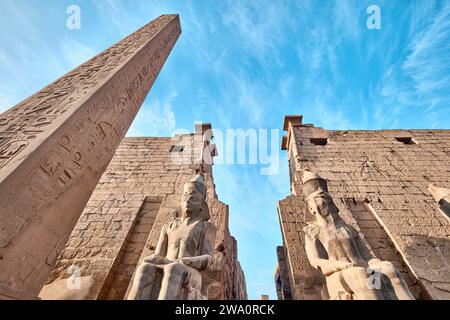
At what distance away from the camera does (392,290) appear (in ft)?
7.07

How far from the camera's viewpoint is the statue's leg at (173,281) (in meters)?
1.97

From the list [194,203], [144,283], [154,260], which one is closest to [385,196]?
[194,203]

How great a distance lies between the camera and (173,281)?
2.07 m

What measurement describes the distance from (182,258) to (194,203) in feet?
3.03

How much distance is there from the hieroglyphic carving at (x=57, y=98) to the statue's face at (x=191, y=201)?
70.7 inches

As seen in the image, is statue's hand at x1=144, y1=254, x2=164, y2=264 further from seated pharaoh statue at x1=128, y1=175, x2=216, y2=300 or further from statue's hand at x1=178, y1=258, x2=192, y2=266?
statue's hand at x1=178, y1=258, x2=192, y2=266

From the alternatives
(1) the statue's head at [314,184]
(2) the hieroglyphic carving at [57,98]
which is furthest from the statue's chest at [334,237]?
(2) the hieroglyphic carving at [57,98]

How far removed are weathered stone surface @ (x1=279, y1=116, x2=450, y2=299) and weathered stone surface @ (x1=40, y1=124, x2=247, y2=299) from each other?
4.02 ft

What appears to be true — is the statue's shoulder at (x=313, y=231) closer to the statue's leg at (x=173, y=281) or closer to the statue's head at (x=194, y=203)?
the statue's head at (x=194, y=203)

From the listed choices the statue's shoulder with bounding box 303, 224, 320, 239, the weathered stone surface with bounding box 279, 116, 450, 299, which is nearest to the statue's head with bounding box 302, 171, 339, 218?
the statue's shoulder with bounding box 303, 224, 320, 239
